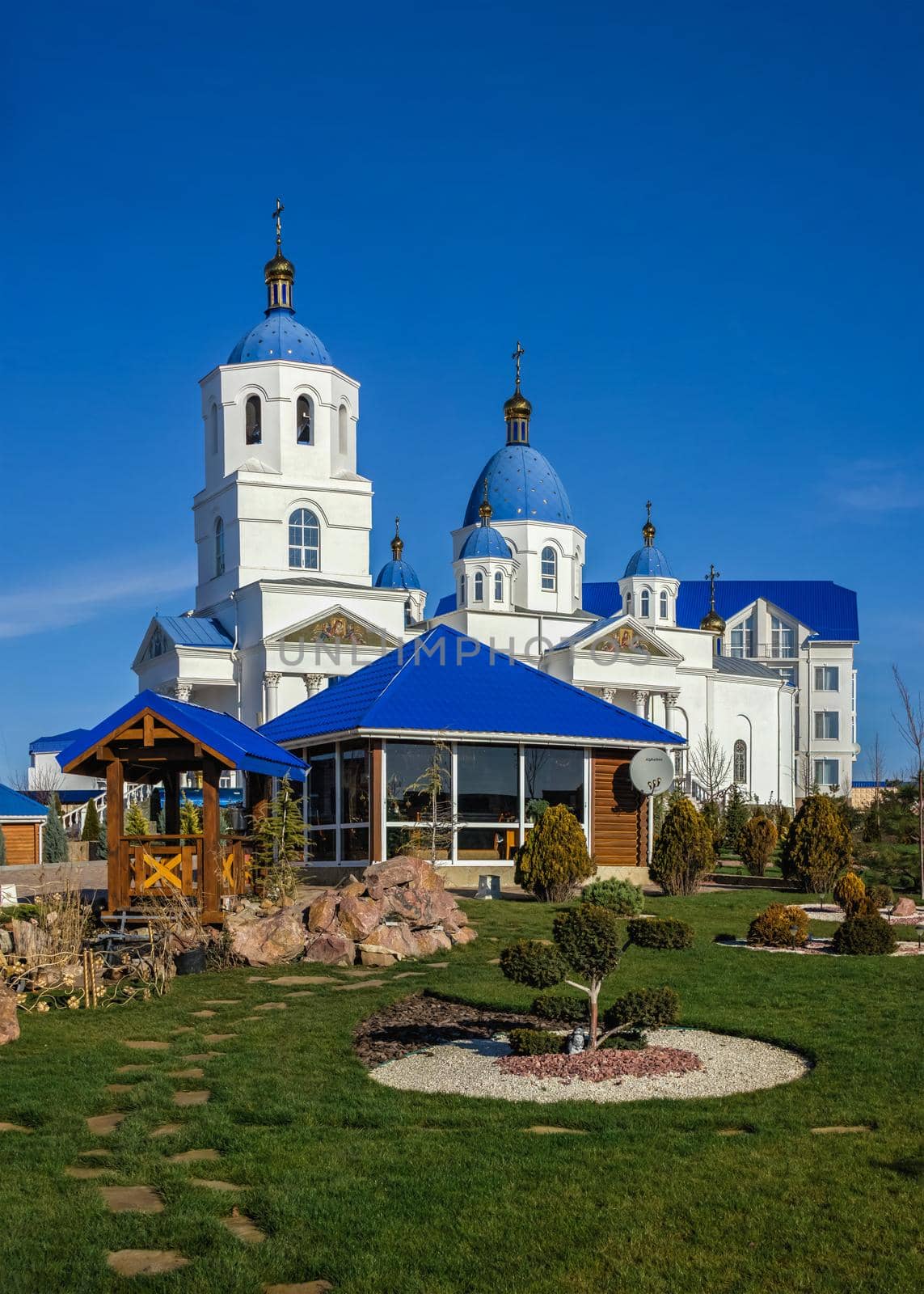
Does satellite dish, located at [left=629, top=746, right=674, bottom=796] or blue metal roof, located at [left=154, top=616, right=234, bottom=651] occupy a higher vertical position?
blue metal roof, located at [left=154, top=616, right=234, bottom=651]

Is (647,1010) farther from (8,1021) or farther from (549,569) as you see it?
(549,569)

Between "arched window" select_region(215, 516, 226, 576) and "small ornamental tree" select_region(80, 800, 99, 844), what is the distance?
9.82 m

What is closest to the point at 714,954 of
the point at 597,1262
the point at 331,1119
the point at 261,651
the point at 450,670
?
the point at 331,1119

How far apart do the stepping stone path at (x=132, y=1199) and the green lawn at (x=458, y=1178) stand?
7 cm

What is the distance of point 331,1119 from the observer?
7.82 metres

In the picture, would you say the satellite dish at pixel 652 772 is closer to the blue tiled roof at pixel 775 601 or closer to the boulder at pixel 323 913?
the boulder at pixel 323 913

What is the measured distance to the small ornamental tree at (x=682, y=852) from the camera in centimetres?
2284

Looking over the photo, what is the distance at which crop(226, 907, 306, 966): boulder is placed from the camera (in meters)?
14.3

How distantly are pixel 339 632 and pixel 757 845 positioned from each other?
58.4 ft

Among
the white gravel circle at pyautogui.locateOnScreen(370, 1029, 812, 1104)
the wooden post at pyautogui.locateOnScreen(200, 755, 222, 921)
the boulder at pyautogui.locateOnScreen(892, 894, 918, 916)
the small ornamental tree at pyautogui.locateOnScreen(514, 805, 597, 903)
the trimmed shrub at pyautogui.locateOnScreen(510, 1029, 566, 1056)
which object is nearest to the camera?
the white gravel circle at pyautogui.locateOnScreen(370, 1029, 812, 1104)

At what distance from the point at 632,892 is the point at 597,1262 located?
43.2 feet

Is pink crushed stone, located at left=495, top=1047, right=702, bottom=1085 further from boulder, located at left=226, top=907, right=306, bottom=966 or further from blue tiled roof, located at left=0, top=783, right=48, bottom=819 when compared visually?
blue tiled roof, located at left=0, top=783, right=48, bottom=819

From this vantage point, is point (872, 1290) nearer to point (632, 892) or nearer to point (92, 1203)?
point (92, 1203)

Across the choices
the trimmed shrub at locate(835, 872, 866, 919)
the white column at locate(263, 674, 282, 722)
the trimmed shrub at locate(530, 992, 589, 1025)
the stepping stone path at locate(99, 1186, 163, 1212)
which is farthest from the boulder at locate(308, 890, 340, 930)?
the white column at locate(263, 674, 282, 722)
